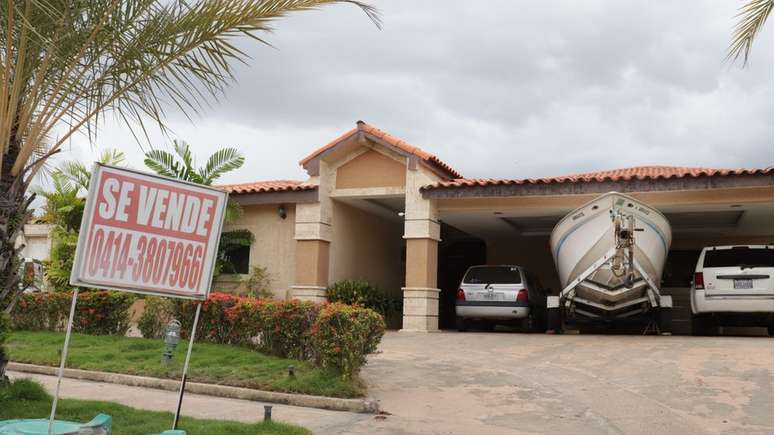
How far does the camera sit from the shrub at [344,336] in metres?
8.30

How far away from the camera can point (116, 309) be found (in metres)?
12.6

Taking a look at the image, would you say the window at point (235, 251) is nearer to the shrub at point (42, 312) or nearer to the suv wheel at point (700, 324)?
the shrub at point (42, 312)

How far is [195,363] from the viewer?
9445 mm

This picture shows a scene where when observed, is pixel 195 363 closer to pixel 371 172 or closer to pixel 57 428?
pixel 57 428

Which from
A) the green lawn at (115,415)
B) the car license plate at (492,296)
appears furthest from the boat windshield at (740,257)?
the green lawn at (115,415)

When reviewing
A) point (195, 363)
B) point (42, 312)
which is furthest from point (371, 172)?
point (195, 363)

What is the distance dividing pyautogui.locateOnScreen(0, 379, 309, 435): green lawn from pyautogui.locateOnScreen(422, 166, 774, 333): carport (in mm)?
11058

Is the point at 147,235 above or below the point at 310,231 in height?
below

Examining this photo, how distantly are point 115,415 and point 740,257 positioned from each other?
40.0ft

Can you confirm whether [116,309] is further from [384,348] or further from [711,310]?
[711,310]

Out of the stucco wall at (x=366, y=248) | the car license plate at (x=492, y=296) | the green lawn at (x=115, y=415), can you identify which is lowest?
the green lawn at (x=115, y=415)

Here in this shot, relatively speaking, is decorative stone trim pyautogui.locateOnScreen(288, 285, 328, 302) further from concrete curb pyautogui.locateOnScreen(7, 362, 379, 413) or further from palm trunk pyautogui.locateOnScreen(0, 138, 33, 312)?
palm trunk pyautogui.locateOnScreen(0, 138, 33, 312)

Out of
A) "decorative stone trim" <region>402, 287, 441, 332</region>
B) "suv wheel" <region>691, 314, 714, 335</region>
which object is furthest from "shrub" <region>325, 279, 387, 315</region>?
"suv wheel" <region>691, 314, 714, 335</region>

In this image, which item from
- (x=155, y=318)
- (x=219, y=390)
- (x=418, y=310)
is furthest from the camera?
(x=418, y=310)
